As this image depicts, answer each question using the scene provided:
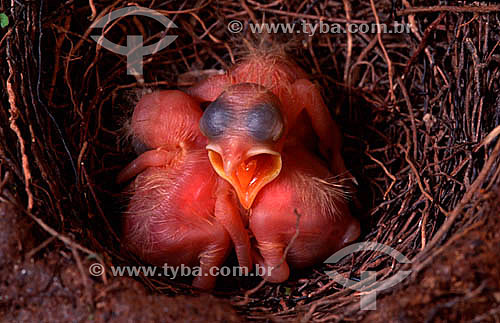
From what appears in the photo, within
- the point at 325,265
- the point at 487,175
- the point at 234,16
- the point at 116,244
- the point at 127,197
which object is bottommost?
the point at 325,265

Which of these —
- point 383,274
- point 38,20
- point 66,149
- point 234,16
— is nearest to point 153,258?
point 66,149

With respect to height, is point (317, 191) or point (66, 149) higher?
point (66, 149)

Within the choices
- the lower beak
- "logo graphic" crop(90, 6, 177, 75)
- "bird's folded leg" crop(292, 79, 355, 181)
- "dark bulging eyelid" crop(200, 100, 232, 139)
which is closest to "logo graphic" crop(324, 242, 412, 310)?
"bird's folded leg" crop(292, 79, 355, 181)

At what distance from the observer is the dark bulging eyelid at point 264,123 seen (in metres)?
1.42

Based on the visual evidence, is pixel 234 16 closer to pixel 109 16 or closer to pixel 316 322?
pixel 109 16

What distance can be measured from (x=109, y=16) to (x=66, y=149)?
548 mm

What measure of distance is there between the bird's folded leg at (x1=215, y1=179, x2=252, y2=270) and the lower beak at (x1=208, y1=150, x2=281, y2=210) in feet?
0.18

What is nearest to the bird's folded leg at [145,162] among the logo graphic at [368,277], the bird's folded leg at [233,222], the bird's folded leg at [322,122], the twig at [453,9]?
the bird's folded leg at [233,222]

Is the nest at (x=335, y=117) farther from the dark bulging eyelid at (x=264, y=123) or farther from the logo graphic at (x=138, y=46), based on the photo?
the dark bulging eyelid at (x=264, y=123)

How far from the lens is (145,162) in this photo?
169 cm

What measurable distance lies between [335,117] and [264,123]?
630 millimetres

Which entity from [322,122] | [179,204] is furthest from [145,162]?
[322,122]

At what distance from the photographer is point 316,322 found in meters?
1.22

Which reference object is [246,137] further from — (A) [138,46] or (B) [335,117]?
(A) [138,46]
